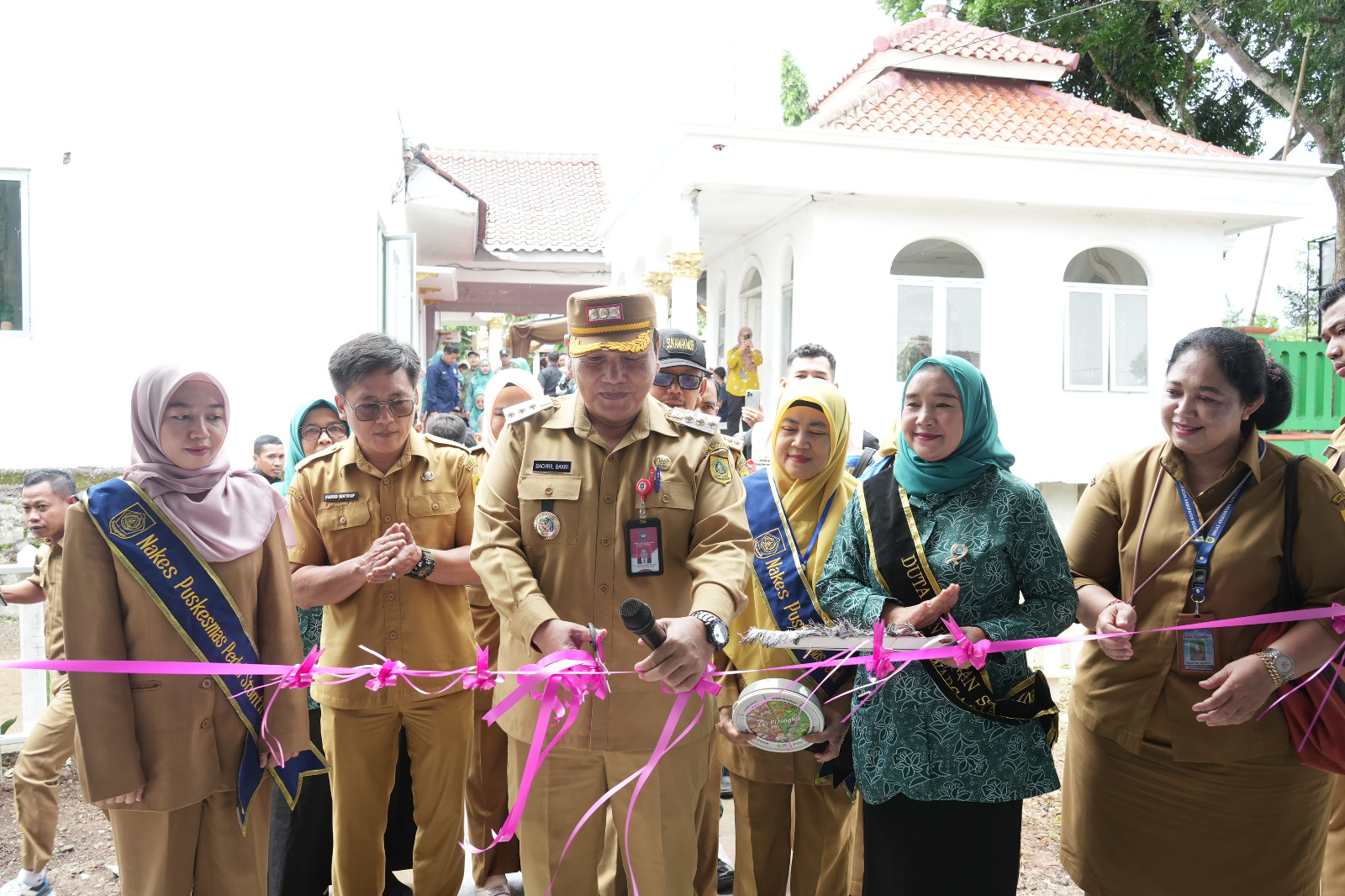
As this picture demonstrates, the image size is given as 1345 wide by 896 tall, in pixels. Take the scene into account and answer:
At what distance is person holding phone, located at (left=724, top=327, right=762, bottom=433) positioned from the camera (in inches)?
505

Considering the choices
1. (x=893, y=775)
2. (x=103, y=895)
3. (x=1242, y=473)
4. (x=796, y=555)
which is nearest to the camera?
(x=893, y=775)

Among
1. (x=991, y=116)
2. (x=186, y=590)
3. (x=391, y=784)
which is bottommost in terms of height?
(x=391, y=784)

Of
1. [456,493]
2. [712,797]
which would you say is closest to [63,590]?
[456,493]

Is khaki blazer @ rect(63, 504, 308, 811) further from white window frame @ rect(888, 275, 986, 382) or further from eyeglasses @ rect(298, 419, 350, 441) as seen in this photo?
white window frame @ rect(888, 275, 986, 382)

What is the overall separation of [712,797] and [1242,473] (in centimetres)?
205

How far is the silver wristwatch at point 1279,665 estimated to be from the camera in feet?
8.79

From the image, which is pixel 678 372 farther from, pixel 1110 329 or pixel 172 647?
pixel 1110 329

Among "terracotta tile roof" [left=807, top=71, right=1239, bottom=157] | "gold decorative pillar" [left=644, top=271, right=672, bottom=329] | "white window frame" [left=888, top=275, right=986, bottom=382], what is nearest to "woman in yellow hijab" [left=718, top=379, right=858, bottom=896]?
"white window frame" [left=888, top=275, right=986, bottom=382]

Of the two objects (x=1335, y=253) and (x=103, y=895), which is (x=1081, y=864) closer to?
(x=103, y=895)

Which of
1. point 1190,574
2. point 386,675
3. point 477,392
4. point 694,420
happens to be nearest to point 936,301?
point 477,392

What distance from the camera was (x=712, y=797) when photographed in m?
3.29

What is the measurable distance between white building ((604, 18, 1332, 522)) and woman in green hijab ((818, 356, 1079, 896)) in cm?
1022

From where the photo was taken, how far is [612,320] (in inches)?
103

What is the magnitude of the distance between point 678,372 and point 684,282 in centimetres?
929
